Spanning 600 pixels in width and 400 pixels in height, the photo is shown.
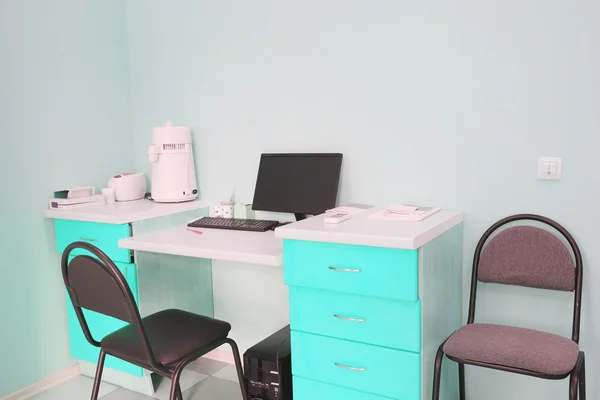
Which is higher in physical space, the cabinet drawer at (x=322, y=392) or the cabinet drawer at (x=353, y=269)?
the cabinet drawer at (x=353, y=269)

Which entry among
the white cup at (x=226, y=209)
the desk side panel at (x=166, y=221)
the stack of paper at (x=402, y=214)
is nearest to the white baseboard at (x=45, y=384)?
the desk side panel at (x=166, y=221)

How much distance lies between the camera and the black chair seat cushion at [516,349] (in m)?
1.58

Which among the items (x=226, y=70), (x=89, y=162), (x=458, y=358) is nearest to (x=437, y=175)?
(x=458, y=358)

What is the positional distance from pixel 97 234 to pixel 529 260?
1.86 meters

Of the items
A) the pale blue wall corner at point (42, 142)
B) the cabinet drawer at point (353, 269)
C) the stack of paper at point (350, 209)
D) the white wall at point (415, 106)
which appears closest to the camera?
the cabinet drawer at point (353, 269)

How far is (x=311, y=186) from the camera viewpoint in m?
2.38

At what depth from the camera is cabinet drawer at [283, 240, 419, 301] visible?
166 centimetres

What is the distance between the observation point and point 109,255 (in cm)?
242

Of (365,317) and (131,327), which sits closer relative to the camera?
(365,317)

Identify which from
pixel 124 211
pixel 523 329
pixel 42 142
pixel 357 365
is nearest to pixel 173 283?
pixel 124 211

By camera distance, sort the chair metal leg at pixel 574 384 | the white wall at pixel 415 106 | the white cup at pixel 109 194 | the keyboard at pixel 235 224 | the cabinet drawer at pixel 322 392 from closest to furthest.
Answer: the chair metal leg at pixel 574 384, the cabinet drawer at pixel 322 392, the white wall at pixel 415 106, the keyboard at pixel 235 224, the white cup at pixel 109 194

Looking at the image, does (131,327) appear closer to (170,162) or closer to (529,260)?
(170,162)

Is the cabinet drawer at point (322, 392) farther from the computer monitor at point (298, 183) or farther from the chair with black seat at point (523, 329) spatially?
the computer monitor at point (298, 183)

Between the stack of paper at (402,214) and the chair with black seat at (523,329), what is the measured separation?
0.84 feet
